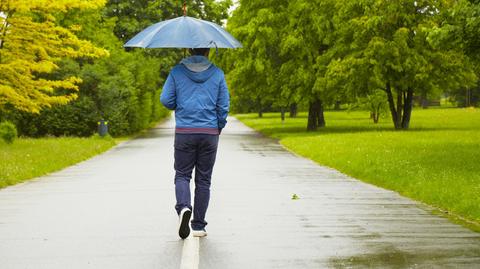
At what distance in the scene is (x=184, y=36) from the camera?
8133 mm

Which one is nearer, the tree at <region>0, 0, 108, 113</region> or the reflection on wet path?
the reflection on wet path

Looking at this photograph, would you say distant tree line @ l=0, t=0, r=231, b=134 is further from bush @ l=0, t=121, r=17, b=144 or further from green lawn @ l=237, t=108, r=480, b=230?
green lawn @ l=237, t=108, r=480, b=230

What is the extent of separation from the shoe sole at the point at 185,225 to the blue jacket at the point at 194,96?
2.71 feet

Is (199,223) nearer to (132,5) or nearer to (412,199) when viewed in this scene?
(412,199)

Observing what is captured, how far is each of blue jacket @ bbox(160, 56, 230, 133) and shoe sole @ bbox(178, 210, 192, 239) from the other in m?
0.83

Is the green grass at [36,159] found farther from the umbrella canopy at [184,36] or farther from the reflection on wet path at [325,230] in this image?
the umbrella canopy at [184,36]

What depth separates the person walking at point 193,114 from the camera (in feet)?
25.6

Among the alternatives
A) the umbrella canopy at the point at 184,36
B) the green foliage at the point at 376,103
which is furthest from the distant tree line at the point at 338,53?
the umbrella canopy at the point at 184,36

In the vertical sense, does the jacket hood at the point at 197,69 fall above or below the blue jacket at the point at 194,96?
above

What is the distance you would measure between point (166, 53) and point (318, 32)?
653 inches

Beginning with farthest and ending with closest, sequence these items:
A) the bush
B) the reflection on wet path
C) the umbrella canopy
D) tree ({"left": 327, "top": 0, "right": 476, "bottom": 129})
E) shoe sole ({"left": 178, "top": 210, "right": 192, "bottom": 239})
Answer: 1. tree ({"left": 327, "top": 0, "right": 476, "bottom": 129})
2. the bush
3. the umbrella canopy
4. shoe sole ({"left": 178, "top": 210, "right": 192, "bottom": 239})
5. the reflection on wet path

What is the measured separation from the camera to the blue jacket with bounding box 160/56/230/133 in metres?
7.81

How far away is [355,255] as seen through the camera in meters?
7.12

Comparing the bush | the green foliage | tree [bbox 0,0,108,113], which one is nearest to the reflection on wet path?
tree [bbox 0,0,108,113]
